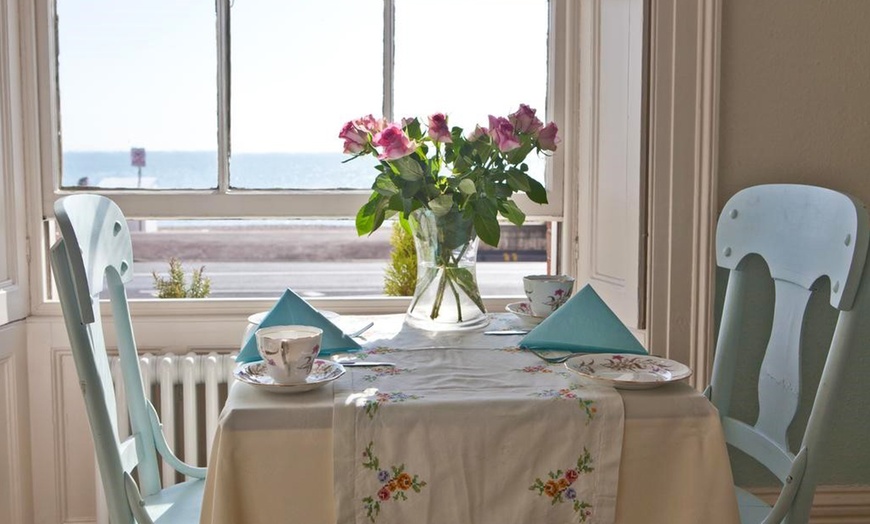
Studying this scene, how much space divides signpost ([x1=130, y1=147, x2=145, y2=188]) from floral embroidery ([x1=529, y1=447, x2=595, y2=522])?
167 cm

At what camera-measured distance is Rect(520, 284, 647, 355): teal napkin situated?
4.75ft

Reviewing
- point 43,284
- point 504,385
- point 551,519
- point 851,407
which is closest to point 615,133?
point 851,407

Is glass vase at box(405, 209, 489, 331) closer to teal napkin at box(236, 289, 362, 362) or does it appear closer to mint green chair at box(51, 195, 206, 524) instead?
teal napkin at box(236, 289, 362, 362)

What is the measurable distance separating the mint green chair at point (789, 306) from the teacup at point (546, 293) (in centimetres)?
33

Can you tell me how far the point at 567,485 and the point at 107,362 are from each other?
846mm

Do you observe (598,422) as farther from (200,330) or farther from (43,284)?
(43,284)

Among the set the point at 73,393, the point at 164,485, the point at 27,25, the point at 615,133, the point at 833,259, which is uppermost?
the point at 27,25

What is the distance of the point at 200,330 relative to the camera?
7.57 feet

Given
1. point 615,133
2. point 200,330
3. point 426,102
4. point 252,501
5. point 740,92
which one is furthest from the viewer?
point 426,102

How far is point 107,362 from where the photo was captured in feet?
4.87

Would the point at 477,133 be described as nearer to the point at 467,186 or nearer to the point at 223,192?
the point at 467,186

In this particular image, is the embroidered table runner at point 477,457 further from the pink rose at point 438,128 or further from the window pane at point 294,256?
the window pane at point 294,256

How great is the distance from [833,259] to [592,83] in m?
1.12

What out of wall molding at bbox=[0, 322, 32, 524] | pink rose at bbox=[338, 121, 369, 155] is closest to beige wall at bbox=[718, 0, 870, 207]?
pink rose at bbox=[338, 121, 369, 155]
